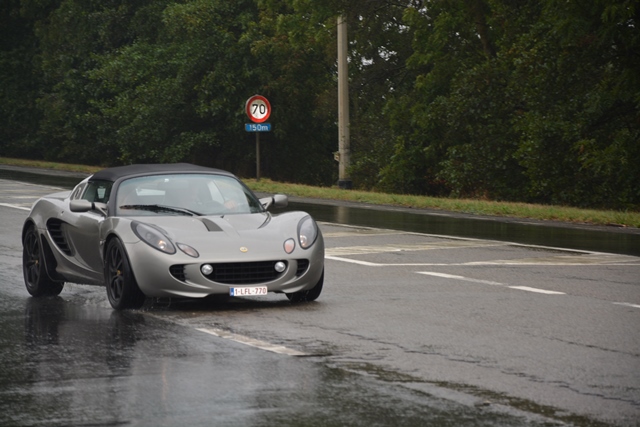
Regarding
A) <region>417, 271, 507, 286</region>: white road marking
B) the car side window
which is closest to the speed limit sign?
<region>417, 271, 507, 286</region>: white road marking

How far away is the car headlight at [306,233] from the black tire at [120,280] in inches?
62.8

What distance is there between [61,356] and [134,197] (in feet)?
12.0

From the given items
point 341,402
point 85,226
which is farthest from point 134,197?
point 341,402

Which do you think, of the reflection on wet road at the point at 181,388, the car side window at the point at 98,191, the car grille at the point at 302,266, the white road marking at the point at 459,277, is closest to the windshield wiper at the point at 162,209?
the car side window at the point at 98,191

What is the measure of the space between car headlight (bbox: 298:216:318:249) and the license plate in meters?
0.66

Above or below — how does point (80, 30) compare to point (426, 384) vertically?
above

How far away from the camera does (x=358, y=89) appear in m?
46.2

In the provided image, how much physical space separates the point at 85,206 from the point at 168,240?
48.6 inches

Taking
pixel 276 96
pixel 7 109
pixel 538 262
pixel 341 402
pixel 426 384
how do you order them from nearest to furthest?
pixel 341 402, pixel 426 384, pixel 538 262, pixel 276 96, pixel 7 109

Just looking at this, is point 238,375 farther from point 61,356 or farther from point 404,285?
point 404,285

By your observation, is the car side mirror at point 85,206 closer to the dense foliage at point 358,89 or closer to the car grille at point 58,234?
the car grille at point 58,234

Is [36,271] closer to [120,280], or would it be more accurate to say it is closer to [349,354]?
[120,280]

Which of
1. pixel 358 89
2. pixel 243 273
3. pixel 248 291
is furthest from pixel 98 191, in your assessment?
pixel 358 89

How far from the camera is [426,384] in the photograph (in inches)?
324
